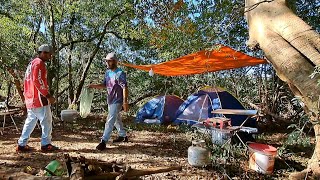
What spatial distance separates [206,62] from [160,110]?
7.00 ft

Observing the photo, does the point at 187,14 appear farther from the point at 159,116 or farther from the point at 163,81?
the point at 163,81

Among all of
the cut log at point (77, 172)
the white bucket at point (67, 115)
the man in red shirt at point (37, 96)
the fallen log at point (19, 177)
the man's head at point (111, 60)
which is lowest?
the fallen log at point (19, 177)

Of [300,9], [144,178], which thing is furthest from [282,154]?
[300,9]

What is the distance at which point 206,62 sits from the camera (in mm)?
4926

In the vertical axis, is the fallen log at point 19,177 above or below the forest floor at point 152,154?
above

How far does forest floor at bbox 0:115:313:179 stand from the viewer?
3205 mm

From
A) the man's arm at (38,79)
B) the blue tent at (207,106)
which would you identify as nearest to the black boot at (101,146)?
the man's arm at (38,79)

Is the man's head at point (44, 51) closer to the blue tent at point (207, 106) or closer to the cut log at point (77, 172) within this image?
the cut log at point (77, 172)

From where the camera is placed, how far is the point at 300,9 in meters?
5.45

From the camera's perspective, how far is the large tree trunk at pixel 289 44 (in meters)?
2.01

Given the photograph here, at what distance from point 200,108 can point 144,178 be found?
3296 mm

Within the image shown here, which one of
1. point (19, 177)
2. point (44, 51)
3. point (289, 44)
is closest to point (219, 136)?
point (289, 44)

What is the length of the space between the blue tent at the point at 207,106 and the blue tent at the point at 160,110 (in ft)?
A: 1.11

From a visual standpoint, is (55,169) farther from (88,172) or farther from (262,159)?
(262,159)
